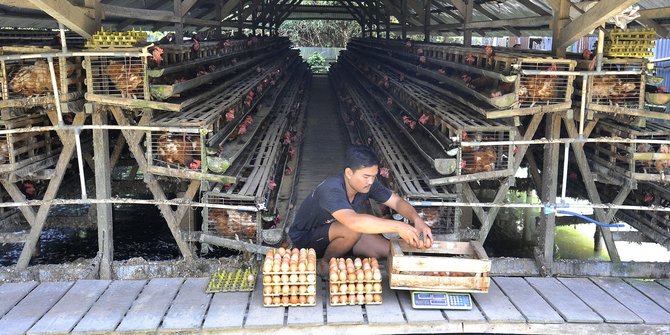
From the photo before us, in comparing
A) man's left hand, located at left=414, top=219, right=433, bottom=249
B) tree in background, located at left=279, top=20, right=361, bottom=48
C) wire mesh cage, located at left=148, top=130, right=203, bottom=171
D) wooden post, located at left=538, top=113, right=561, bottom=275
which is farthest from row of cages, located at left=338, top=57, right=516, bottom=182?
tree in background, located at left=279, top=20, right=361, bottom=48

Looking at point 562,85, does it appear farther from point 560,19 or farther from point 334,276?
point 334,276

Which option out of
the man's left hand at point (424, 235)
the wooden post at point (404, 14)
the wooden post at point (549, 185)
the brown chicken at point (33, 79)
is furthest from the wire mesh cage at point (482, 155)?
the wooden post at point (404, 14)

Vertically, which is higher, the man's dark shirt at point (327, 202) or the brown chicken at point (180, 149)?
the brown chicken at point (180, 149)

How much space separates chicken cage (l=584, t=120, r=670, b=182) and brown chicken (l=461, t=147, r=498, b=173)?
4.88ft

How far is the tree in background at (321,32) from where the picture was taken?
143 ft

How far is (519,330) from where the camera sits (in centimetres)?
493

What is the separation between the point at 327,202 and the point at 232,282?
1.32m

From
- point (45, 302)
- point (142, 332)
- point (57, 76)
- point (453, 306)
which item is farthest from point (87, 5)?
point (453, 306)

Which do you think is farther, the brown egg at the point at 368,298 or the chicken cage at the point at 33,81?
the chicken cage at the point at 33,81

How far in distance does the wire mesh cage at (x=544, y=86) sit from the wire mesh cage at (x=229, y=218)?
3.88m

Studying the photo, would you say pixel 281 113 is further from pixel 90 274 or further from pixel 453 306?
pixel 453 306

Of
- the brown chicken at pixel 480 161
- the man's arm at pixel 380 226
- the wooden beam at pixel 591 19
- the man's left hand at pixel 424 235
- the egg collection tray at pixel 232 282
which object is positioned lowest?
the egg collection tray at pixel 232 282

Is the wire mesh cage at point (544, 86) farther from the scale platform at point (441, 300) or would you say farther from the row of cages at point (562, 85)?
the scale platform at point (441, 300)

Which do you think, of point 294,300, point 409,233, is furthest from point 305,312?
point 409,233
